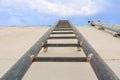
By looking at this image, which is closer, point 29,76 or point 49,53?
point 29,76

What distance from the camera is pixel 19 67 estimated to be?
145 cm

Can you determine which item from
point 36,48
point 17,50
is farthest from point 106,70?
point 17,50

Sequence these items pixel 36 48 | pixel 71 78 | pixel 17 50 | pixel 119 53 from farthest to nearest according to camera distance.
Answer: pixel 17 50 < pixel 119 53 < pixel 36 48 < pixel 71 78

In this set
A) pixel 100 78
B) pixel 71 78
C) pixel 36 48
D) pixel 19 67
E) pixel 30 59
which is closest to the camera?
pixel 100 78

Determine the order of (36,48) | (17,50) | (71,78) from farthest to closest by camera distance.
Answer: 1. (17,50)
2. (36,48)
3. (71,78)

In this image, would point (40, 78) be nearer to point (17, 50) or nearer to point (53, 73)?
point (53, 73)

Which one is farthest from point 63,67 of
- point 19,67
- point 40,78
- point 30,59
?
point 19,67

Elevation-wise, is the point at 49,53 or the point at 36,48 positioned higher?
the point at 36,48

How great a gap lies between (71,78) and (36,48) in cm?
44

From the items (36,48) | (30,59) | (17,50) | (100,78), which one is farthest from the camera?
(17,50)

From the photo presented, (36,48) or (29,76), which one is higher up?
(36,48)

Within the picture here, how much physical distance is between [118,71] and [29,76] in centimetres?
71

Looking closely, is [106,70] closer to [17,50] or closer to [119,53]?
[119,53]

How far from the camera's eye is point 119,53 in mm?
2494
